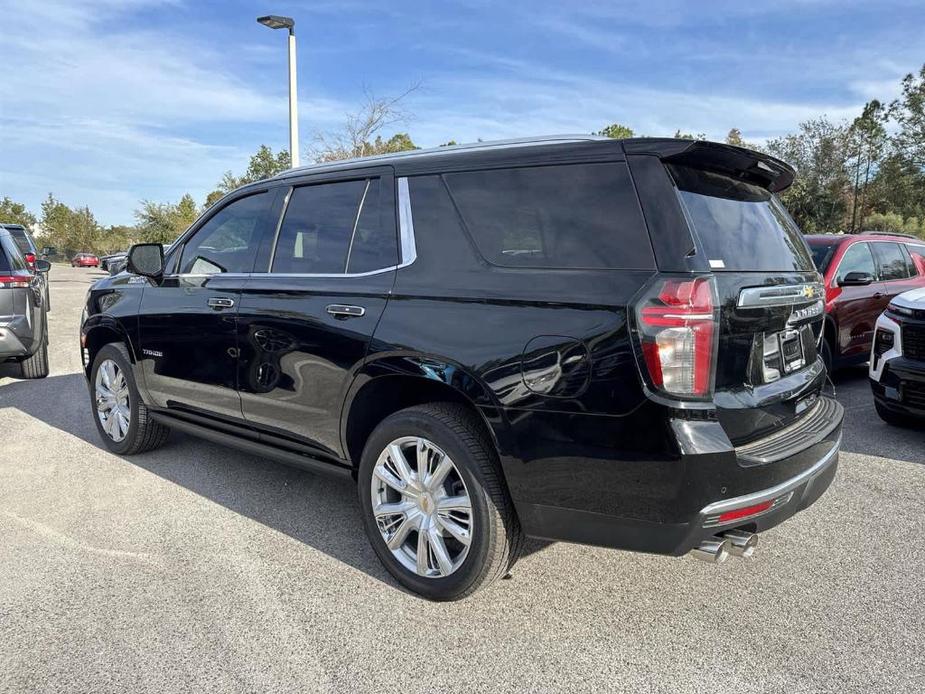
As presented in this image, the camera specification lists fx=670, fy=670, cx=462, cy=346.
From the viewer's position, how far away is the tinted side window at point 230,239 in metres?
3.91

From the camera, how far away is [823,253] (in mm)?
7012

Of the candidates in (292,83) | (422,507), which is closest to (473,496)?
(422,507)

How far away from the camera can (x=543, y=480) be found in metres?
2.56

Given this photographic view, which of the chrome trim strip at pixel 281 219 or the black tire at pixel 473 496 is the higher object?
the chrome trim strip at pixel 281 219

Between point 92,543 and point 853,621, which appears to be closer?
point 853,621

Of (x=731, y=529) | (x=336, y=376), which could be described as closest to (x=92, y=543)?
(x=336, y=376)

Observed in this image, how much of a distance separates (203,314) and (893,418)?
548 centimetres

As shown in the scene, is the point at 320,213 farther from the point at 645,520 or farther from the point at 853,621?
the point at 853,621

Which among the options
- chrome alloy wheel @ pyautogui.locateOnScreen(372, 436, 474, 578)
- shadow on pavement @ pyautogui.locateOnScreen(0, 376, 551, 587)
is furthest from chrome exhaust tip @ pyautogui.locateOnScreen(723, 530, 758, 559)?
shadow on pavement @ pyautogui.locateOnScreen(0, 376, 551, 587)

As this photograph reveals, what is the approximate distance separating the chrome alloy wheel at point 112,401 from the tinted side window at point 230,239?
1.14 m

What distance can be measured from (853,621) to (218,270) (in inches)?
148

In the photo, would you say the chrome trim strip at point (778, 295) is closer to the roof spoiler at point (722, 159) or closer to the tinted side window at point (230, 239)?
the roof spoiler at point (722, 159)

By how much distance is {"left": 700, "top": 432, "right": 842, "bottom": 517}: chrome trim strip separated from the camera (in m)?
2.38

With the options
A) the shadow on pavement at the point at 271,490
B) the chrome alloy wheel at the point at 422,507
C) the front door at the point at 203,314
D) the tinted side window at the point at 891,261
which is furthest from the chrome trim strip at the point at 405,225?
the tinted side window at the point at 891,261
